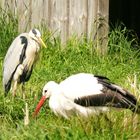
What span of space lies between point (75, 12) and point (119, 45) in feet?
2.71

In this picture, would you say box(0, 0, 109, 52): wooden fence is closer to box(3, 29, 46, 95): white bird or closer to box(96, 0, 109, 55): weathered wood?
box(96, 0, 109, 55): weathered wood

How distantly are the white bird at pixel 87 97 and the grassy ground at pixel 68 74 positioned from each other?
12cm

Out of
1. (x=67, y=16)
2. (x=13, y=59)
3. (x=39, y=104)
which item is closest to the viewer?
(x=39, y=104)

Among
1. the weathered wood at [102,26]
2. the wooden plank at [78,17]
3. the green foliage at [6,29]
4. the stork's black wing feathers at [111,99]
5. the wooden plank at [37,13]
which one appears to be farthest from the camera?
the wooden plank at [37,13]

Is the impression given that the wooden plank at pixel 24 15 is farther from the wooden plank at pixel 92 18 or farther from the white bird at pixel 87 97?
the white bird at pixel 87 97

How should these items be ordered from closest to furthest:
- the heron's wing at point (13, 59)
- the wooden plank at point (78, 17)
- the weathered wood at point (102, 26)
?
the heron's wing at point (13, 59)
the weathered wood at point (102, 26)
the wooden plank at point (78, 17)

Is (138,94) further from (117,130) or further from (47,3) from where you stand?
(47,3)


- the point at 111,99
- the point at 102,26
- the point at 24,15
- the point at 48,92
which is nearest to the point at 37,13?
the point at 24,15

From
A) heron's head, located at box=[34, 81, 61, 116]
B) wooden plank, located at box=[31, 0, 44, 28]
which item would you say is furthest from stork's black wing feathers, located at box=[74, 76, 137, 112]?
wooden plank, located at box=[31, 0, 44, 28]

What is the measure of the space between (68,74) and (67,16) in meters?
1.38

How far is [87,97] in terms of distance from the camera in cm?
650

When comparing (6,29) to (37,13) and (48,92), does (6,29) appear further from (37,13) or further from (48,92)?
(48,92)

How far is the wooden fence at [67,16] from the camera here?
Answer: 9.48m

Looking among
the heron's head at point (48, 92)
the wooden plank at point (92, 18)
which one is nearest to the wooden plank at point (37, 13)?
the wooden plank at point (92, 18)
